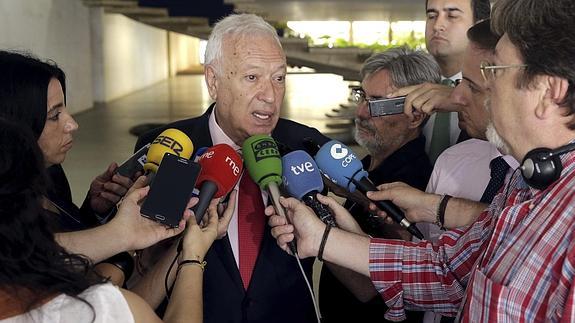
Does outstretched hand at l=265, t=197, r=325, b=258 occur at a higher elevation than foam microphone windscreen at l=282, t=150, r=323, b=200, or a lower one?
lower

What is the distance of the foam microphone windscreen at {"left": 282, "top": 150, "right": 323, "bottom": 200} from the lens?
5.43 feet

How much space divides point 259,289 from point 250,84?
0.58 m

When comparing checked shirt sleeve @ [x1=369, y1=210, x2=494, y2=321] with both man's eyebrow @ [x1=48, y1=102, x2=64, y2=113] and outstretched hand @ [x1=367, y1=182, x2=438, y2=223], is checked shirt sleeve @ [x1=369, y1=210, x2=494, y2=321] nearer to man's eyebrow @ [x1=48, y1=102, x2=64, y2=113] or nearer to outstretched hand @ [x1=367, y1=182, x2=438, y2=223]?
outstretched hand @ [x1=367, y1=182, x2=438, y2=223]

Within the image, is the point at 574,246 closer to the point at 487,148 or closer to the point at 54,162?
the point at 487,148

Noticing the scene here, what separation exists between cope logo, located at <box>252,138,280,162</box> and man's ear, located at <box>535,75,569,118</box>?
69cm

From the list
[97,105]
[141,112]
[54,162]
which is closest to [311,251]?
[54,162]

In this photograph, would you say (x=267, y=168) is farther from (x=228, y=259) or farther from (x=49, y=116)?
(x=49, y=116)

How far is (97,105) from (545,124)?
1156cm

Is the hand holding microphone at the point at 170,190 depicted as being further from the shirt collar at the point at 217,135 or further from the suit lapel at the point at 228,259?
the shirt collar at the point at 217,135

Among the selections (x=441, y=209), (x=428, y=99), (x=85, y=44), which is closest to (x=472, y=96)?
(x=428, y=99)

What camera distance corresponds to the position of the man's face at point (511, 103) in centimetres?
117

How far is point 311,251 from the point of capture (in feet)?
5.29

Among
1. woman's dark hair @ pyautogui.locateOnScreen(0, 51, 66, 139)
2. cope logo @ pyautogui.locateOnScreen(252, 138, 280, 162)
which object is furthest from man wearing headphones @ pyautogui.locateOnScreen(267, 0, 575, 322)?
woman's dark hair @ pyautogui.locateOnScreen(0, 51, 66, 139)

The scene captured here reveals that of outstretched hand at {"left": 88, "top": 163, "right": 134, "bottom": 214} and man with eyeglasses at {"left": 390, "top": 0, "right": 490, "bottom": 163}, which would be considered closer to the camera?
outstretched hand at {"left": 88, "top": 163, "right": 134, "bottom": 214}
